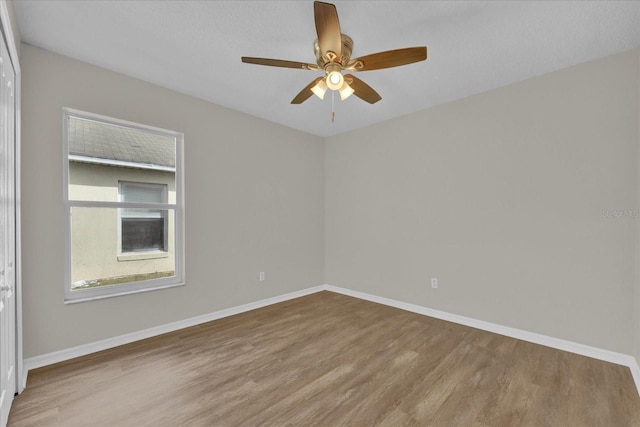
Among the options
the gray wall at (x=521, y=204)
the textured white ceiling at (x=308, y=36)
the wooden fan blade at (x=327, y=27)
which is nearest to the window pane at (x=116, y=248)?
the textured white ceiling at (x=308, y=36)

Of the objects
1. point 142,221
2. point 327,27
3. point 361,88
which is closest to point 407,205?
point 361,88

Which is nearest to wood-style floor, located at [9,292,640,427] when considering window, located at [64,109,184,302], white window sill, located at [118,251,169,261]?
window, located at [64,109,184,302]

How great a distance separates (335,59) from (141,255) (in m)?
2.68

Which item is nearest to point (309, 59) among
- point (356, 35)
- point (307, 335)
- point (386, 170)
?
point (356, 35)

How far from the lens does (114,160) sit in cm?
281

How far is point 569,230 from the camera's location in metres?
2.62

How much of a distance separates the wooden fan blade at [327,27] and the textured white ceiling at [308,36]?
282mm

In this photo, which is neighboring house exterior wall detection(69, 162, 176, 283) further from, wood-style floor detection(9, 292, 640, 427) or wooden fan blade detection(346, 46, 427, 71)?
wooden fan blade detection(346, 46, 427, 71)

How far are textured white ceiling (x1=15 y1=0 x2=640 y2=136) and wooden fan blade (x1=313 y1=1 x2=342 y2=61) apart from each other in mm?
282

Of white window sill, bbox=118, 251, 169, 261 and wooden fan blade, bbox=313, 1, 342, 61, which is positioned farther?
white window sill, bbox=118, 251, 169, 261

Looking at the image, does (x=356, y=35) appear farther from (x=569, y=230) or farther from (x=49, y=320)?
(x=49, y=320)

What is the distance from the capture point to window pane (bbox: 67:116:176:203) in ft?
8.49

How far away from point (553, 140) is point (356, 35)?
211 centimetres

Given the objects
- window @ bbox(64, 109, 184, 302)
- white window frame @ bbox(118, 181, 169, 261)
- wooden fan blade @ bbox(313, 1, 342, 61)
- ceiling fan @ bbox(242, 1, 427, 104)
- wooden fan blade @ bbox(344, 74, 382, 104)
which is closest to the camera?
wooden fan blade @ bbox(313, 1, 342, 61)
